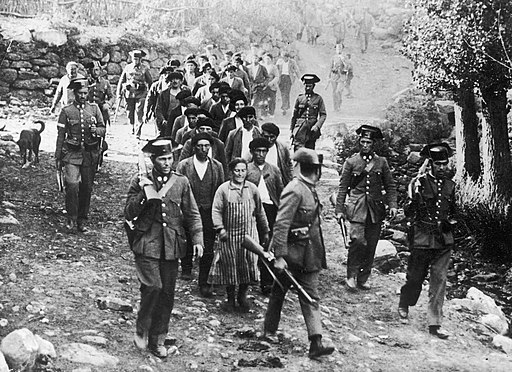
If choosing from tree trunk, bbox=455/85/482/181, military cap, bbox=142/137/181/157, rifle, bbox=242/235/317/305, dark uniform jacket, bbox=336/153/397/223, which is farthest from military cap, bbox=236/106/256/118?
tree trunk, bbox=455/85/482/181

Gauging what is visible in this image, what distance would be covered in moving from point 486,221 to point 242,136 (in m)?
5.16

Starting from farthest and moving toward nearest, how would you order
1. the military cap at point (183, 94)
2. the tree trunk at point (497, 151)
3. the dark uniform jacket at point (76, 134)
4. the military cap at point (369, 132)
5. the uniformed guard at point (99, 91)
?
the uniformed guard at point (99, 91) → the tree trunk at point (497, 151) → the military cap at point (183, 94) → the dark uniform jacket at point (76, 134) → the military cap at point (369, 132)

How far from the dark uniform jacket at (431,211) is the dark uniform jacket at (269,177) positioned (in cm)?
142

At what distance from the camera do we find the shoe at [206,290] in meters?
7.16

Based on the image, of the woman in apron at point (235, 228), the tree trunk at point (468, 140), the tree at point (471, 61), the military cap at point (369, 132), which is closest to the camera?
the woman in apron at point (235, 228)

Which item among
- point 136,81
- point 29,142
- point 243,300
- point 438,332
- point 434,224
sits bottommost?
point 438,332

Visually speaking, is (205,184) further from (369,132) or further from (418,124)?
(418,124)

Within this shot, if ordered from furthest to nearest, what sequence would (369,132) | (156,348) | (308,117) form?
(308,117) → (369,132) → (156,348)

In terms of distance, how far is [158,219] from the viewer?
5.54 m

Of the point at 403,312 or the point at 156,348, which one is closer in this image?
the point at 156,348

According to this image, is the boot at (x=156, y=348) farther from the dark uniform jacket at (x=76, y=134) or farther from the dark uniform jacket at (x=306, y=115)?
the dark uniform jacket at (x=306, y=115)

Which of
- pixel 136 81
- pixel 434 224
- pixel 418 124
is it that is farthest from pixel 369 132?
pixel 418 124

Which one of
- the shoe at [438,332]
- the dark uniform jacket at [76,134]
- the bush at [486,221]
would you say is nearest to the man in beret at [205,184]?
the dark uniform jacket at [76,134]

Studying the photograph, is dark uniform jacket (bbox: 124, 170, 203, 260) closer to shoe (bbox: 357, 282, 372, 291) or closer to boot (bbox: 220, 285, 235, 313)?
boot (bbox: 220, 285, 235, 313)
